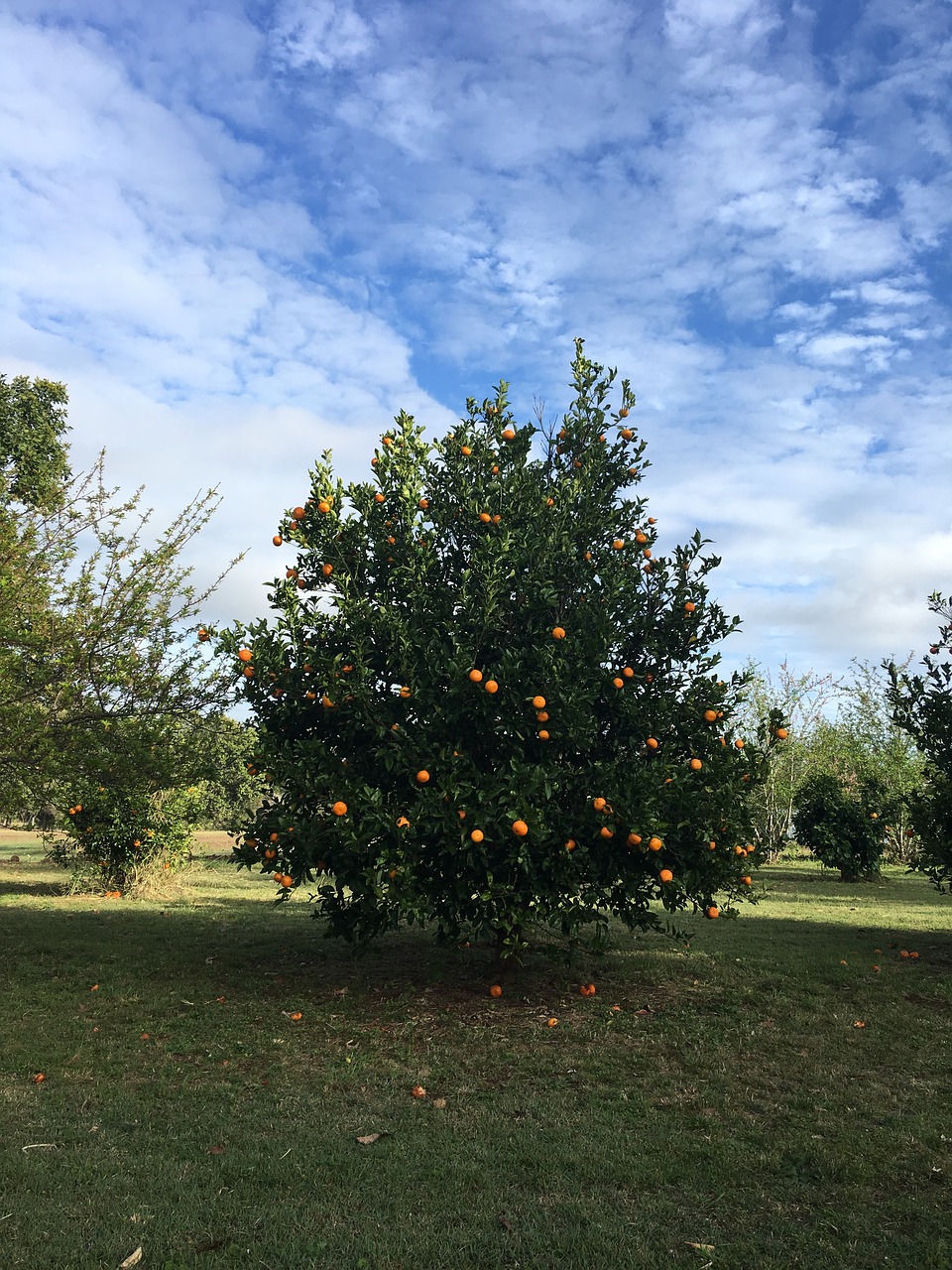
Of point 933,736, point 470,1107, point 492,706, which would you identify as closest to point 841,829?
point 933,736

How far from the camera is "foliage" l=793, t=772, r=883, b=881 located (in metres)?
20.0

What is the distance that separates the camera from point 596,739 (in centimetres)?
810

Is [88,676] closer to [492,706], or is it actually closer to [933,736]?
[492,706]

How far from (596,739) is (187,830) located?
10.4 meters

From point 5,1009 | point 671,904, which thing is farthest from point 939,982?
point 5,1009

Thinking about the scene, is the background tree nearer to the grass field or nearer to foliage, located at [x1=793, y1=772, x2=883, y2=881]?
the grass field

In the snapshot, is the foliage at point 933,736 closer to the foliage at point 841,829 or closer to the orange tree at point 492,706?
the orange tree at point 492,706

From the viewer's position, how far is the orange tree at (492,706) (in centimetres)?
702

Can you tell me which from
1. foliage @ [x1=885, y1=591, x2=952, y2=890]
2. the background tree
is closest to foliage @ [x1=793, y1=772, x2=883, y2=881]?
foliage @ [x1=885, y1=591, x2=952, y2=890]

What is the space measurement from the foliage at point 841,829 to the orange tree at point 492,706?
13139mm

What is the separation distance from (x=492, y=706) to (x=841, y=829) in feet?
52.7

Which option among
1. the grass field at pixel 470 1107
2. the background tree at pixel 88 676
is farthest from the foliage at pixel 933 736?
the background tree at pixel 88 676

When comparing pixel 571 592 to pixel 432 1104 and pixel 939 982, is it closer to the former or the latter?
pixel 432 1104

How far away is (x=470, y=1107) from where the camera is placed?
555 cm
